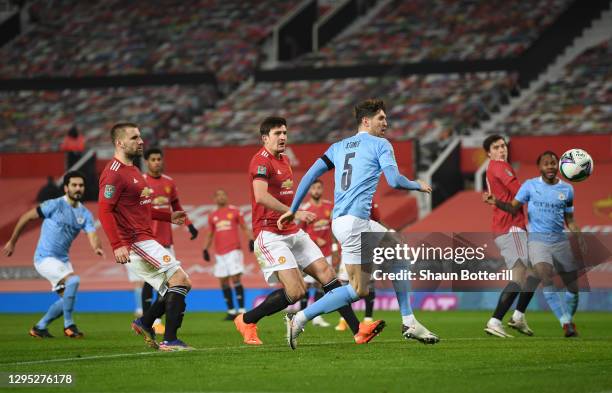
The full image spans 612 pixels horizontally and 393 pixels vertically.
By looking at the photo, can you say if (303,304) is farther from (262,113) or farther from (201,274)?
(262,113)

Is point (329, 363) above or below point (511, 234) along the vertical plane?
below

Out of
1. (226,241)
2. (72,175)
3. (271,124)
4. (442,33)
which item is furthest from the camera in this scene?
(442,33)

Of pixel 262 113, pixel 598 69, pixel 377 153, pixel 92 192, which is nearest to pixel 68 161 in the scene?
pixel 92 192

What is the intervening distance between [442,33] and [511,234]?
72.5ft

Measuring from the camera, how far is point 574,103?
102 feet

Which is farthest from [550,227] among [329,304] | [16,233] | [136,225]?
[16,233]

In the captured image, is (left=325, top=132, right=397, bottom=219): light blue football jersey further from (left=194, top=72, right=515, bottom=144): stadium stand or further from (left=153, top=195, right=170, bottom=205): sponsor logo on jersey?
(left=194, top=72, right=515, bottom=144): stadium stand

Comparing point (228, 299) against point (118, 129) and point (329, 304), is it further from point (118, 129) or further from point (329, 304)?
point (329, 304)

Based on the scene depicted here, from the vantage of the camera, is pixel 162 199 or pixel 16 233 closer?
pixel 16 233

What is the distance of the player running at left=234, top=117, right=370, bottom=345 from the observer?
39.5ft

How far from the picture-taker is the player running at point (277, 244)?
1203cm

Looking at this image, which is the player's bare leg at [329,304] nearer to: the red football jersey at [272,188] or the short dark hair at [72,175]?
the red football jersey at [272,188]

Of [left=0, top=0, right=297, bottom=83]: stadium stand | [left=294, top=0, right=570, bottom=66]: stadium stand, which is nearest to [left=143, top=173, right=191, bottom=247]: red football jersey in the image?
[left=294, top=0, right=570, bottom=66]: stadium stand

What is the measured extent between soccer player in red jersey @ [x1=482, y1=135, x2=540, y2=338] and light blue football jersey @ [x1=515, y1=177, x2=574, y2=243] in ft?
0.89
